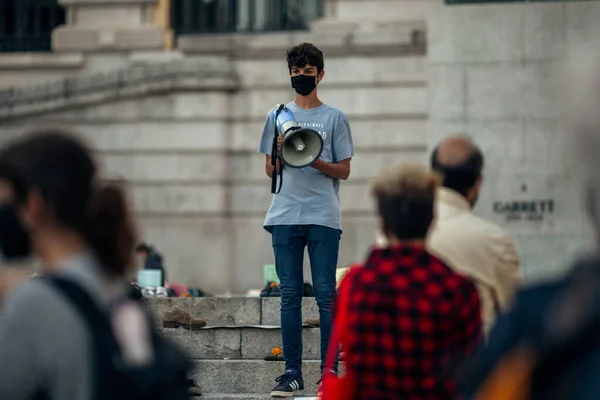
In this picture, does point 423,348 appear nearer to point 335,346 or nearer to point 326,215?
point 335,346

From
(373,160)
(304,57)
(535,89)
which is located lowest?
(373,160)

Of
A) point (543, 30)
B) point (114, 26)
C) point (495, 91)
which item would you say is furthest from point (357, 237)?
point (543, 30)

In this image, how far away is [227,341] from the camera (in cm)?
1109

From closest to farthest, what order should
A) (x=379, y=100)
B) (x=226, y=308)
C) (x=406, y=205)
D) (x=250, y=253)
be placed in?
(x=406, y=205) → (x=226, y=308) → (x=379, y=100) → (x=250, y=253)

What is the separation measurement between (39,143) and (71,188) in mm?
142

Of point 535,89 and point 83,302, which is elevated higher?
point 535,89

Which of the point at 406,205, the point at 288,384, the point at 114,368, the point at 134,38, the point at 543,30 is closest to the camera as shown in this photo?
the point at 114,368

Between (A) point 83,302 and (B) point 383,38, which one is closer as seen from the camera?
(A) point 83,302

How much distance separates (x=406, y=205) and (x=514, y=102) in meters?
12.4

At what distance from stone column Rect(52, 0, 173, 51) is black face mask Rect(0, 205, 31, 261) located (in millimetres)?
19213

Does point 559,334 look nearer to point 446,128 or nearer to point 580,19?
point 580,19

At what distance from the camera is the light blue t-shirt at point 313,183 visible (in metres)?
8.77

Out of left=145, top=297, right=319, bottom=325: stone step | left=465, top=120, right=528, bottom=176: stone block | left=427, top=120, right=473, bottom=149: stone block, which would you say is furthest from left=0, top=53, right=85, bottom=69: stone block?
left=145, top=297, right=319, bottom=325: stone step

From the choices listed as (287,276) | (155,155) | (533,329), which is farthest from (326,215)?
(155,155)
